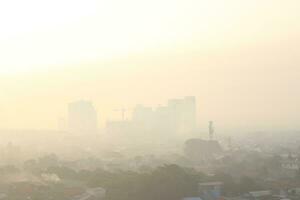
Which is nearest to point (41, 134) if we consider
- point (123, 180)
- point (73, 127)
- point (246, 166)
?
point (73, 127)

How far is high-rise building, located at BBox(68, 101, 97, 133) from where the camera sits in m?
63.3

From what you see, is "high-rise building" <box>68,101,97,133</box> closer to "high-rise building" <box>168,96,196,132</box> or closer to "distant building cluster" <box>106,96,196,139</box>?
"distant building cluster" <box>106,96,196,139</box>

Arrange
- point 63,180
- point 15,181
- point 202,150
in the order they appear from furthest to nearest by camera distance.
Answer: point 202,150 < point 63,180 < point 15,181

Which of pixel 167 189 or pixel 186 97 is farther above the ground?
pixel 186 97

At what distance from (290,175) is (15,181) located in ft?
37.4

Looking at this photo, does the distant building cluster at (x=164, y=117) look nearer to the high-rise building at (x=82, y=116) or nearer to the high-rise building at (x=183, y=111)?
the high-rise building at (x=183, y=111)

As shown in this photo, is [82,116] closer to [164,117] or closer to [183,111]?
[164,117]

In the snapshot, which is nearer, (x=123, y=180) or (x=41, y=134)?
(x=123, y=180)

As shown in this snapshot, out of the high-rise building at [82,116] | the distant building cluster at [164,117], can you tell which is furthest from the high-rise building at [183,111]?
the high-rise building at [82,116]

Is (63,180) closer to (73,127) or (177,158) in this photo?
(177,158)

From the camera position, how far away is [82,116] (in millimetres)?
64812

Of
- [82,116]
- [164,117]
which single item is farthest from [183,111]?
[82,116]

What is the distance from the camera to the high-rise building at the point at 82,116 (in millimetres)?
63312

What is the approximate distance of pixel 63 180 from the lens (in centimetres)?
1584
